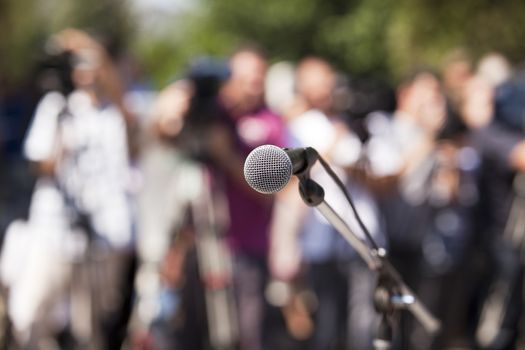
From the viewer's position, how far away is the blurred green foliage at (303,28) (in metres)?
18.3

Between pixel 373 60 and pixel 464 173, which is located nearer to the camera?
pixel 464 173

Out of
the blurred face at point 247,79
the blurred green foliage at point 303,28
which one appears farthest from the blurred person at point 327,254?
the blurred green foliage at point 303,28

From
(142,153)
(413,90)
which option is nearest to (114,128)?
(142,153)

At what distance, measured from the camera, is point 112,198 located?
5.69 metres

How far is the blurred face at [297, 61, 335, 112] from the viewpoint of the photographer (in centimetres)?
656

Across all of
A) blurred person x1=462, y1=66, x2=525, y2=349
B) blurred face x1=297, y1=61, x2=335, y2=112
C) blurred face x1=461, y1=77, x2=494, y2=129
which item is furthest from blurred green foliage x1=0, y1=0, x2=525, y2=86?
blurred person x1=462, y1=66, x2=525, y2=349

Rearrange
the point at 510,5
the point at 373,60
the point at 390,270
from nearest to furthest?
the point at 390,270
the point at 510,5
the point at 373,60

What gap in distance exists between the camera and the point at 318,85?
21.6 ft

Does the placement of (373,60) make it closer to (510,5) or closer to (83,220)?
(510,5)

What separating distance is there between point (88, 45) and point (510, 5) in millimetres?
13461

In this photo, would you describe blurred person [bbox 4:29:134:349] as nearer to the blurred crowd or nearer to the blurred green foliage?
the blurred crowd

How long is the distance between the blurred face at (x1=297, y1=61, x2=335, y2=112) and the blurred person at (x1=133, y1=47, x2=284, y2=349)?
1.66ft

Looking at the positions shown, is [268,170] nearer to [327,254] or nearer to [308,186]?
[308,186]

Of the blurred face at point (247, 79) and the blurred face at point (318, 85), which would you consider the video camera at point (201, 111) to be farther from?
the blurred face at point (318, 85)
